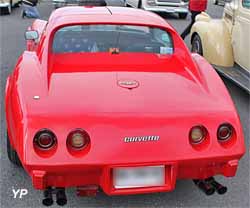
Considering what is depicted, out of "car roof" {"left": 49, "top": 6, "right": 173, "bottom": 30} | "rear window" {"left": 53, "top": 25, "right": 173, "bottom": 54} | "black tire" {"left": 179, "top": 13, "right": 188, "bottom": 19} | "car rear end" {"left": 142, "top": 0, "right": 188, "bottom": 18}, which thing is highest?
"car roof" {"left": 49, "top": 6, "right": 173, "bottom": 30}

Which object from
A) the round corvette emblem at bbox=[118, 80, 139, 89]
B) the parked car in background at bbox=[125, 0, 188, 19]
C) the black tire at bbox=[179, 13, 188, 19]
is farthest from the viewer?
the black tire at bbox=[179, 13, 188, 19]

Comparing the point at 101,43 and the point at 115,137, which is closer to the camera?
the point at 115,137

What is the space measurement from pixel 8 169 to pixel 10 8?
12.1m

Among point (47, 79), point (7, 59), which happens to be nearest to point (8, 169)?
point (47, 79)

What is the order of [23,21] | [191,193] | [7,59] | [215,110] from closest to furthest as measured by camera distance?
1. [215,110]
2. [191,193]
3. [7,59]
4. [23,21]

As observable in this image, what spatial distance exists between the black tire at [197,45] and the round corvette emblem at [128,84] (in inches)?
159

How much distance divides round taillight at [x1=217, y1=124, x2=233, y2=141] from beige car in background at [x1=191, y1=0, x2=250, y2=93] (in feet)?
8.20

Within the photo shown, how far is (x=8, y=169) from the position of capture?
3951 mm

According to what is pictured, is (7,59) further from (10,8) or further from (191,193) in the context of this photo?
(10,8)

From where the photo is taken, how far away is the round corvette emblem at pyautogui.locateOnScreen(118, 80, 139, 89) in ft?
10.8

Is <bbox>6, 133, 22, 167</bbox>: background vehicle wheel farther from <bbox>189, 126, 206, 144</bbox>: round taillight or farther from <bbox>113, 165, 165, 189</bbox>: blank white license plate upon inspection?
<bbox>189, 126, 206, 144</bbox>: round taillight

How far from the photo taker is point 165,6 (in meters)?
14.9

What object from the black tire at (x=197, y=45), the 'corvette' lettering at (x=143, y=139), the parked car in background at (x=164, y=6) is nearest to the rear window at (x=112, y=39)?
the 'corvette' lettering at (x=143, y=139)

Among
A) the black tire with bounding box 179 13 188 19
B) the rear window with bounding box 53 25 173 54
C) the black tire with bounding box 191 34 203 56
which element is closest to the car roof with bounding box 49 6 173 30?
the rear window with bounding box 53 25 173 54
